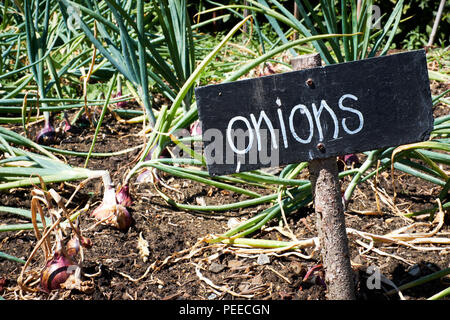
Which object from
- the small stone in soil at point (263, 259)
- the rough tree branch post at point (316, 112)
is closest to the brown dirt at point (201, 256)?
the small stone in soil at point (263, 259)

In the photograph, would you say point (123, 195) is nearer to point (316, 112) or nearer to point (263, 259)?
point (263, 259)

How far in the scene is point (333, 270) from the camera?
3.01 ft

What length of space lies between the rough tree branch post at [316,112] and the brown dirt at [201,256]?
34 centimetres

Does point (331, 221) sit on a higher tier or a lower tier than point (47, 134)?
lower

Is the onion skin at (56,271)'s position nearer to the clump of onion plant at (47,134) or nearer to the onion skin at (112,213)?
the onion skin at (112,213)

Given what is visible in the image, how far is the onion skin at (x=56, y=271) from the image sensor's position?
1.01m

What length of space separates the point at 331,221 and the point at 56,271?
0.57 meters

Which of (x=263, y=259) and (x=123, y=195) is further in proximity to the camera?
(x=123, y=195)

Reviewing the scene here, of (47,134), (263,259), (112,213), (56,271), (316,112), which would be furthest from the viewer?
(47,134)

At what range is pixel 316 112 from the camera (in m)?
0.81

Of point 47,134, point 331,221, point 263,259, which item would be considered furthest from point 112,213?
point 47,134
